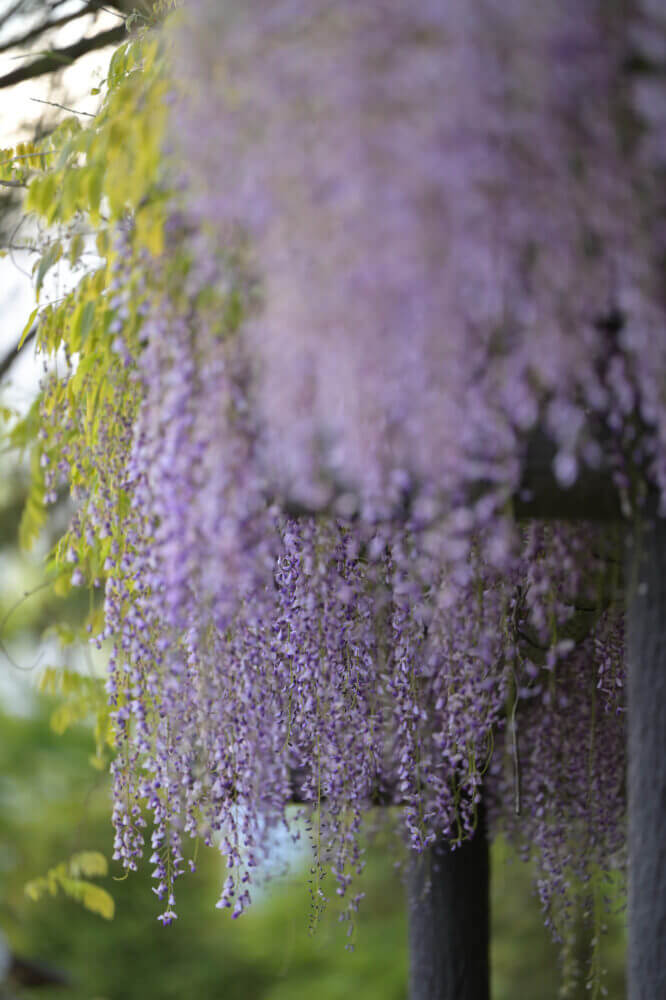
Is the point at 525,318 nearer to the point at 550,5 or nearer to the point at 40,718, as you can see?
the point at 550,5

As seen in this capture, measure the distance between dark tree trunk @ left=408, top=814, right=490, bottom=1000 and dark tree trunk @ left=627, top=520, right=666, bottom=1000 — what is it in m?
1.30

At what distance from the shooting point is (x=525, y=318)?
117cm

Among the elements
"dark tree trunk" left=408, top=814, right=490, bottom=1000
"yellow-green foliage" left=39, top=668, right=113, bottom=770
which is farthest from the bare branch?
"dark tree trunk" left=408, top=814, right=490, bottom=1000

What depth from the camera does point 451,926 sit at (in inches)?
103

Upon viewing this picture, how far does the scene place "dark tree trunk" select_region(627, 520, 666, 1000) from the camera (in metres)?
1.33

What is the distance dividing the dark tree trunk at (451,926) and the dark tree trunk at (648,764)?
130 cm

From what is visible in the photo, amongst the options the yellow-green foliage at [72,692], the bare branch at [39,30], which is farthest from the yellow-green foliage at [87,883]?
the bare branch at [39,30]

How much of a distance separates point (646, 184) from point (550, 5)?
0.73 ft

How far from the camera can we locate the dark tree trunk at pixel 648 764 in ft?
4.35

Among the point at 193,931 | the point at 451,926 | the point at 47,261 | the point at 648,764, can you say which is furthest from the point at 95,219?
the point at 193,931

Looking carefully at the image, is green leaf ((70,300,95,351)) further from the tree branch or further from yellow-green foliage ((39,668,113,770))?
the tree branch

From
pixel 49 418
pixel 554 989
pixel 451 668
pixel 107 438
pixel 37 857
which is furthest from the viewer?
pixel 37 857

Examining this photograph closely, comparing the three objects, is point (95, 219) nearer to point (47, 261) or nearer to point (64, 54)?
point (47, 261)

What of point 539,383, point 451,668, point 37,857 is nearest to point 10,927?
point 37,857
